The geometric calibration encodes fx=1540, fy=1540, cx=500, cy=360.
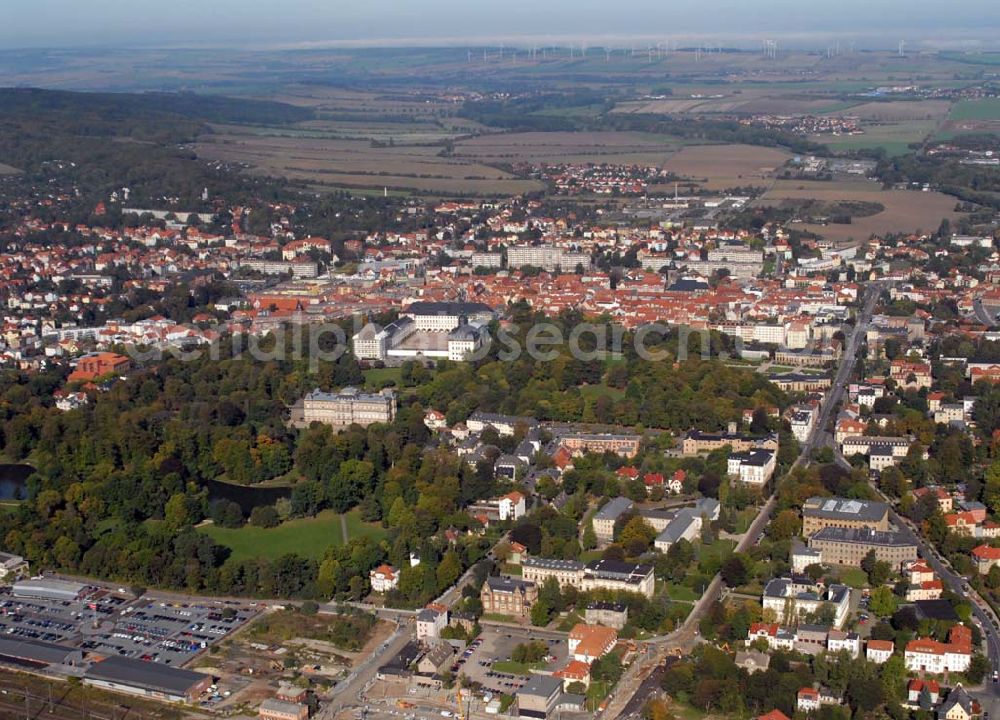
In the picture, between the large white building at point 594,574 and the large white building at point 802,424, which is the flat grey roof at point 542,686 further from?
the large white building at point 802,424

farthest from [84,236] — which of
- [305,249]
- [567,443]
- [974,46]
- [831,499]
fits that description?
[974,46]

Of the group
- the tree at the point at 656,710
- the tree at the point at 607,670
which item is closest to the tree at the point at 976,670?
the tree at the point at 656,710

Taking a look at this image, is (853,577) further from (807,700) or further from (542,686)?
(542,686)

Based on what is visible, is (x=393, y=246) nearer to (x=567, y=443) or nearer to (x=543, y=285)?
(x=543, y=285)

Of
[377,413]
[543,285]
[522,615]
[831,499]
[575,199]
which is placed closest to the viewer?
[522,615]

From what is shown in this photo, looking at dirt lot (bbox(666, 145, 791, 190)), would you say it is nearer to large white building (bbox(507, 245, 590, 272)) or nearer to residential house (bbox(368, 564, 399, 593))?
large white building (bbox(507, 245, 590, 272))

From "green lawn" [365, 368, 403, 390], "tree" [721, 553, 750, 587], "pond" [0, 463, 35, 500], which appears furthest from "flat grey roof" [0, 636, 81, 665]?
"green lawn" [365, 368, 403, 390]
